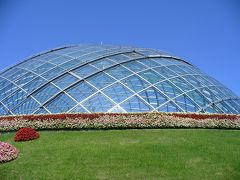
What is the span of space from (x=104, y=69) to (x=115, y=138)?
352 inches

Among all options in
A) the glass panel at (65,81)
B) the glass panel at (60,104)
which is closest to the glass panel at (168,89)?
the glass panel at (65,81)

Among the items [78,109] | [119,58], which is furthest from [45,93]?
[119,58]

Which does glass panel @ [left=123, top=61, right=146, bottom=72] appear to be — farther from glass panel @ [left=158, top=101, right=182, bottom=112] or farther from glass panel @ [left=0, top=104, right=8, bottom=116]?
glass panel @ [left=0, top=104, right=8, bottom=116]

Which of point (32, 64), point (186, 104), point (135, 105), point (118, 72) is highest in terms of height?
point (32, 64)

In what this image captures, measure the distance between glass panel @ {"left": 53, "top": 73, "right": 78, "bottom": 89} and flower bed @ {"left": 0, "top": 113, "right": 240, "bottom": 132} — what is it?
3.77 meters

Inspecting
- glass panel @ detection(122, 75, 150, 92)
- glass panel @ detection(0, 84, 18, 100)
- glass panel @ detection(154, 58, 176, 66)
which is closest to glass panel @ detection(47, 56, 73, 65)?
glass panel @ detection(0, 84, 18, 100)

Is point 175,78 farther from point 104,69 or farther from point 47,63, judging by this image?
point 47,63

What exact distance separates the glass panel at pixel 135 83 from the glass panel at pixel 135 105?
0.88 meters

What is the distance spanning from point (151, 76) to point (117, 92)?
3369 mm

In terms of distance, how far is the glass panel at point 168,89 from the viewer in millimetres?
26592

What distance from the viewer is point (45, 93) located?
26766mm

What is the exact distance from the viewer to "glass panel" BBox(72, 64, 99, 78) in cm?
2788

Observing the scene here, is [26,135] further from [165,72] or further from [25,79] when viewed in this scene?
[165,72]

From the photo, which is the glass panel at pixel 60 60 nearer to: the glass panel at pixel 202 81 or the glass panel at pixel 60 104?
the glass panel at pixel 60 104
